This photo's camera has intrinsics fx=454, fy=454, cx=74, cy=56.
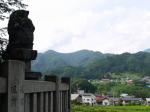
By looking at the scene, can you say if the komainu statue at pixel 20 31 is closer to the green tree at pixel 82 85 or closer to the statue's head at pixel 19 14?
the statue's head at pixel 19 14

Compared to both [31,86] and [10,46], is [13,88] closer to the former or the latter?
[31,86]

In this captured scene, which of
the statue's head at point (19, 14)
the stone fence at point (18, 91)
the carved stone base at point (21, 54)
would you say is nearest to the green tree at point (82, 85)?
the statue's head at point (19, 14)

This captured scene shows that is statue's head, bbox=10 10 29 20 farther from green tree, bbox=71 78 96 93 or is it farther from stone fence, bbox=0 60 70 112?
green tree, bbox=71 78 96 93

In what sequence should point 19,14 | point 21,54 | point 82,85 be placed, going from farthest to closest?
point 82,85 → point 19,14 → point 21,54

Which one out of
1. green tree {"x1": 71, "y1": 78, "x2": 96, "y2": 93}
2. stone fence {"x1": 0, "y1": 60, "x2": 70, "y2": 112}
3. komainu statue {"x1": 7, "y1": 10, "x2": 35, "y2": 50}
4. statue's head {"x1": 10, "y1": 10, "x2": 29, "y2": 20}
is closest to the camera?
stone fence {"x1": 0, "y1": 60, "x2": 70, "y2": 112}

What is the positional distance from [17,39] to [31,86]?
130cm

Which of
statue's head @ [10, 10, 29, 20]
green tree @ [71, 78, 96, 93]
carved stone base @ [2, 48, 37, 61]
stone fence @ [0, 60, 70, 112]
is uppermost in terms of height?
green tree @ [71, 78, 96, 93]

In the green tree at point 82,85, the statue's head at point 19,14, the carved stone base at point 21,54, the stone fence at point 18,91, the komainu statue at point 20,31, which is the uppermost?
the green tree at point 82,85

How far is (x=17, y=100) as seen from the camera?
14.3ft

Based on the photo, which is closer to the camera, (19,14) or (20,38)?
(20,38)

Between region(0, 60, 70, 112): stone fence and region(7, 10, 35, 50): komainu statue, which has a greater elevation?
region(7, 10, 35, 50): komainu statue

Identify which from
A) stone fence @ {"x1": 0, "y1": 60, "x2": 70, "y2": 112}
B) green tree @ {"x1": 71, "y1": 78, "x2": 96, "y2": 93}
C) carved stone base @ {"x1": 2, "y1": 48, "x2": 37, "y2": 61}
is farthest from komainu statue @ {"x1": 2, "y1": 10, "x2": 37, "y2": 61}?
green tree @ {"x1": 71, "y1": 78, "x2": 96, "y2": 93}

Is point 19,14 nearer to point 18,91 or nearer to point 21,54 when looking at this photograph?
point 21,54

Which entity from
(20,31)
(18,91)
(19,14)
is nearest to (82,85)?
(19,14)
